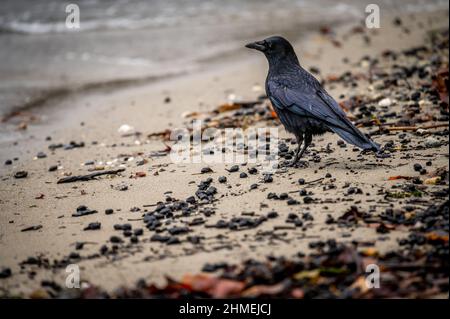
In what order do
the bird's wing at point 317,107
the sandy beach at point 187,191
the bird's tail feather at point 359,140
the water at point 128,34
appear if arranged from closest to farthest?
the sandy beach at point 187,191 → the bird's tail feather at point 359,140 → the bird's wing at point 317,107 → the water at point 128,34

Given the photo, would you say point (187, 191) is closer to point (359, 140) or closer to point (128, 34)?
point (359, 140)

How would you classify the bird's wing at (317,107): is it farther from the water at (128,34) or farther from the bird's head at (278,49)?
the water at (128,34)

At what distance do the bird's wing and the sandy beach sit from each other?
346 millimetres

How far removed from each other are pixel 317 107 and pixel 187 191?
5.13 ft

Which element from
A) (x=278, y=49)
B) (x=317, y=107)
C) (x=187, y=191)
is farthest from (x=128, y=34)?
(x=187, y=191)

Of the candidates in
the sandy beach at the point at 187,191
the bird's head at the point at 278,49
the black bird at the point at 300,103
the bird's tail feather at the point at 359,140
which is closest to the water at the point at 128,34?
the sandy beach at the point at 187,191

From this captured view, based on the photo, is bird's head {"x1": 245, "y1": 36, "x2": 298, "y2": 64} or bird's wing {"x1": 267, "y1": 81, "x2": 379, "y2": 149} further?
bird's head {"x1": 245, "y1": 36, "x2": 298, "y2": 64}

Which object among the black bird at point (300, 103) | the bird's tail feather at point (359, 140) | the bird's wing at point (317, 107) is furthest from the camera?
the black bird at point (300, 103)

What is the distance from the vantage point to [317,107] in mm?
5727

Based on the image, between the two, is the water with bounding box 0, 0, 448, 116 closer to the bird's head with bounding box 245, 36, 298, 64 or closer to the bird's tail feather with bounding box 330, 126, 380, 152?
the bird's head with bounding box 245, 36, 298, 64

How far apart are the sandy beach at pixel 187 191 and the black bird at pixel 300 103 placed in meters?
0.34

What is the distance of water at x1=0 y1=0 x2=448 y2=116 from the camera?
468 inches

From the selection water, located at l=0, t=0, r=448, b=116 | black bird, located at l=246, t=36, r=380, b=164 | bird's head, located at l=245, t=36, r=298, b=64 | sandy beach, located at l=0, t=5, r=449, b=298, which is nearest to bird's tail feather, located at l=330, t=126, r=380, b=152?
black bird, located at l=246, t=36, r=380, b=164

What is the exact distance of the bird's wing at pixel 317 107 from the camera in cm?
538
